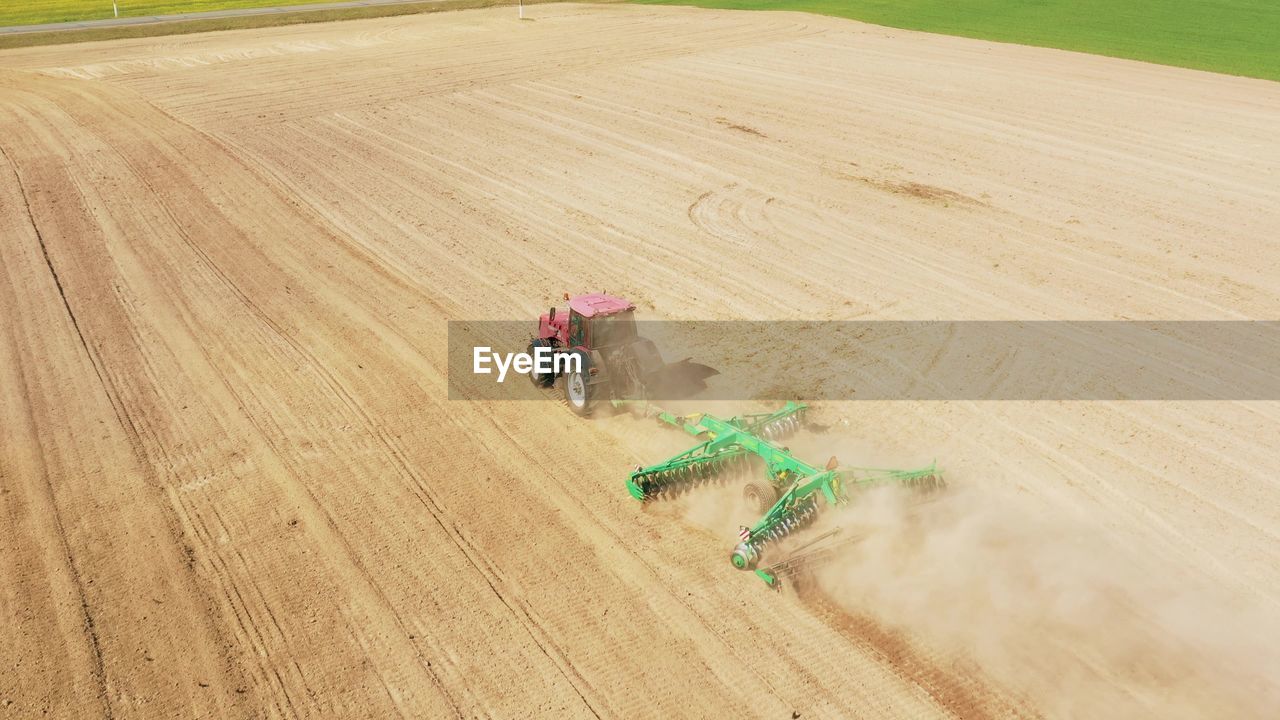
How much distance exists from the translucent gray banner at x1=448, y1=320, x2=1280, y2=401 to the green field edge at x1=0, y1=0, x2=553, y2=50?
35.9 metres

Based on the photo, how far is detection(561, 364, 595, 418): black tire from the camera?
44.7 feet

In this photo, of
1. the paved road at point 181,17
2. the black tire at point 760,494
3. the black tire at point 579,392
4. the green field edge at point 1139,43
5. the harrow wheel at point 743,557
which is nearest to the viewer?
the harrow wheel at point 743,557

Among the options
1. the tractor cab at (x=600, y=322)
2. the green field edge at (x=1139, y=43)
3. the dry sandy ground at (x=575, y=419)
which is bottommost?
the dry sandy ground at (x=575, y=419)

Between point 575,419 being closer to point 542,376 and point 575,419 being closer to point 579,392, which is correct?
point 579,392

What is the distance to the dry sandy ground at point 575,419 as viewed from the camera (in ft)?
31.4

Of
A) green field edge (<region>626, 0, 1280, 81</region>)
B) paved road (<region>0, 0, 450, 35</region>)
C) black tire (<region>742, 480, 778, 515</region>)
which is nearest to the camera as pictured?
black tire (<region>742, 480, 778, 515</region>)

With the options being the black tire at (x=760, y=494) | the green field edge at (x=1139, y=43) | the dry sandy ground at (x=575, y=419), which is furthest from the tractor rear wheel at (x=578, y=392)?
the green field edge at (x=1139, y=43)

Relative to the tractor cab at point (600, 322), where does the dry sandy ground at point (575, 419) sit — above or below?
below

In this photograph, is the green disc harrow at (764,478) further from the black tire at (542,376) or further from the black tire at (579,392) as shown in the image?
the black tire at (542,376)

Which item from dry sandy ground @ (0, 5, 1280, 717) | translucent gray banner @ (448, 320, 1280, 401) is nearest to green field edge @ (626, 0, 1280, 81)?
dry sandy ground @ (0, 5, 1280, 717)

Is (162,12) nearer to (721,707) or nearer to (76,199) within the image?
(76,199)

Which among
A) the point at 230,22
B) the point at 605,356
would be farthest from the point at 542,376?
the point at 230,22

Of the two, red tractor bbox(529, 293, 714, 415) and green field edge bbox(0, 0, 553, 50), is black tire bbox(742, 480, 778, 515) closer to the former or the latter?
red tractor bbox(529, 293, 714, 415)

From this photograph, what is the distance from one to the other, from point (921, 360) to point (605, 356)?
5.52 meters
